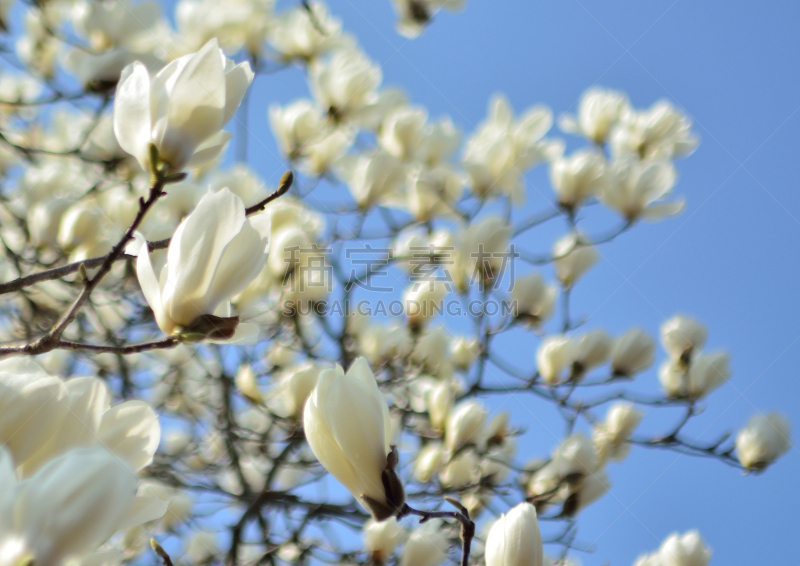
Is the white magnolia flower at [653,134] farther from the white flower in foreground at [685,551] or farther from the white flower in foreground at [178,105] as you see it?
the white flower in foreground at [178,105]

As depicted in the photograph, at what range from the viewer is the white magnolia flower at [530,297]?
5.13 feet

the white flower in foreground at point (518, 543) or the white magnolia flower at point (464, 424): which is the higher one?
the white magnolia flower at point (464, 424)

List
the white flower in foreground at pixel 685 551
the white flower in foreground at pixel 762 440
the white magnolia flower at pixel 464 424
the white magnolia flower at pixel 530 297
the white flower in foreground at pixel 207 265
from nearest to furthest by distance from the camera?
1. the white flower in foreground at pixel 207 265
2. the white flower in foreground at pixel 685 551
3. the white magnolia flower at pixel 464 424
4. the white flower in foreground at pixel 762 440
5. the white magnolia flower at pixel 530 297

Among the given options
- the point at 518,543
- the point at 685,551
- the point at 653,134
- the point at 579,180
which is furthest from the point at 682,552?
the point at 653,134

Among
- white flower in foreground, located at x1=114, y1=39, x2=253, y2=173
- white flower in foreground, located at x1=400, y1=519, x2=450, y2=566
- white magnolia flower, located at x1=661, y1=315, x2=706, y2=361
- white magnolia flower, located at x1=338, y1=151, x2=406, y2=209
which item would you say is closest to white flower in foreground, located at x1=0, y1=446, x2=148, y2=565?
white flower in foreground, located at x1=114, y1=39, x2=253, y2=173

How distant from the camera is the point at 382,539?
1158mm

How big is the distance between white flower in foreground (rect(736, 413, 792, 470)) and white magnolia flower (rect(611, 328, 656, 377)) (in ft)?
0.92

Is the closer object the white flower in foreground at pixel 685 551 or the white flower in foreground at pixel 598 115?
the white flower in foreground at pixel 685 551

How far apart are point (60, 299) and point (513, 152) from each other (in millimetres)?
1141

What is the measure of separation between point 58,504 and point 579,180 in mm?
1444

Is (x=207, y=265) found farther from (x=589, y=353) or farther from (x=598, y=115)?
(x=598, y=115)

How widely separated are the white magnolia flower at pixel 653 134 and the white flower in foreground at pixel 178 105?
4.74ft

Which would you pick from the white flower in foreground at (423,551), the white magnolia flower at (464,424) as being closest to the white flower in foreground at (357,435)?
the white flower in foreground at (423,551)

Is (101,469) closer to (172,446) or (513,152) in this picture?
(513,152)
